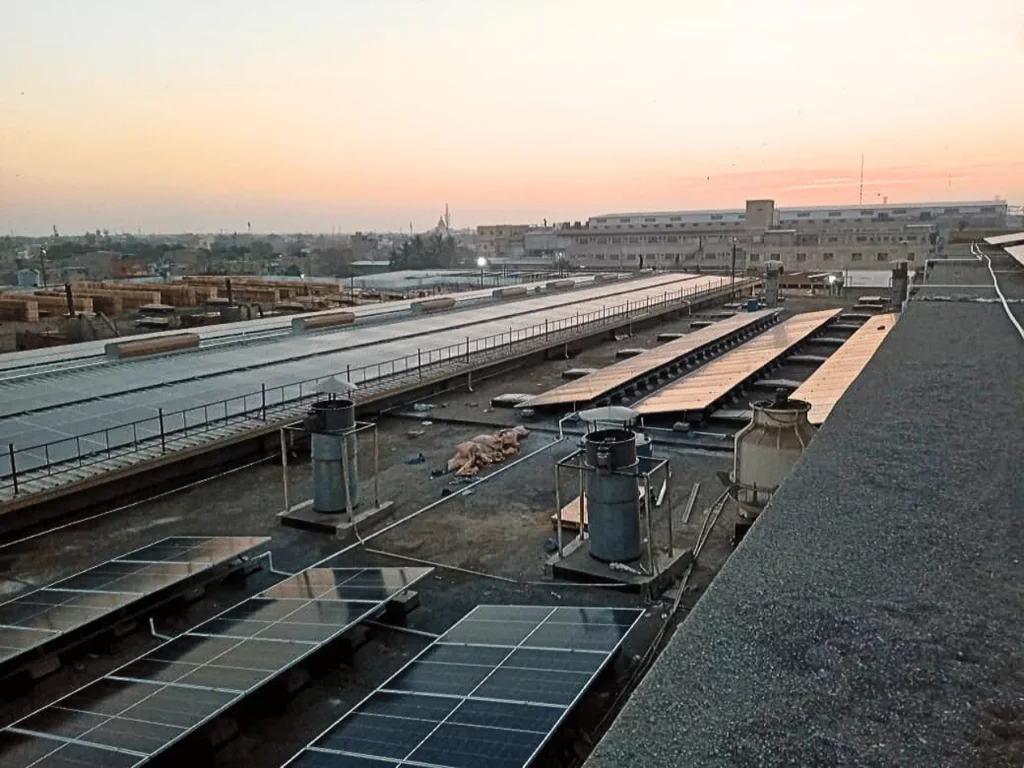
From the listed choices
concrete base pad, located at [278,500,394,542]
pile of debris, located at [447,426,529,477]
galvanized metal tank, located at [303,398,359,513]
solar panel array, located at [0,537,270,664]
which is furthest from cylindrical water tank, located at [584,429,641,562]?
pile of debris, located at [447,426,529,477]

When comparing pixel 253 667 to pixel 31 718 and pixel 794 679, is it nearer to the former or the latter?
pixel 31 718

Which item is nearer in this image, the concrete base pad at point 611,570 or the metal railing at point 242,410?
the concrete base pad at point 611,570

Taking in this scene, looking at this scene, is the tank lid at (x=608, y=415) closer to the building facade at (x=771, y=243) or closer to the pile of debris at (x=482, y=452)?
the pile of debris at (x=482, y=452)

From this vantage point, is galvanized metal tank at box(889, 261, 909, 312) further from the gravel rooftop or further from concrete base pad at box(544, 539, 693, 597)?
the gravel rooftop

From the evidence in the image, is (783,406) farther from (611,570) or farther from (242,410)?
(242,410)

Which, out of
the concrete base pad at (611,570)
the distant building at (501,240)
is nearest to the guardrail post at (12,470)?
the concrete base pad at (611,570)

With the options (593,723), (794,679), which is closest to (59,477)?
(593,723)
